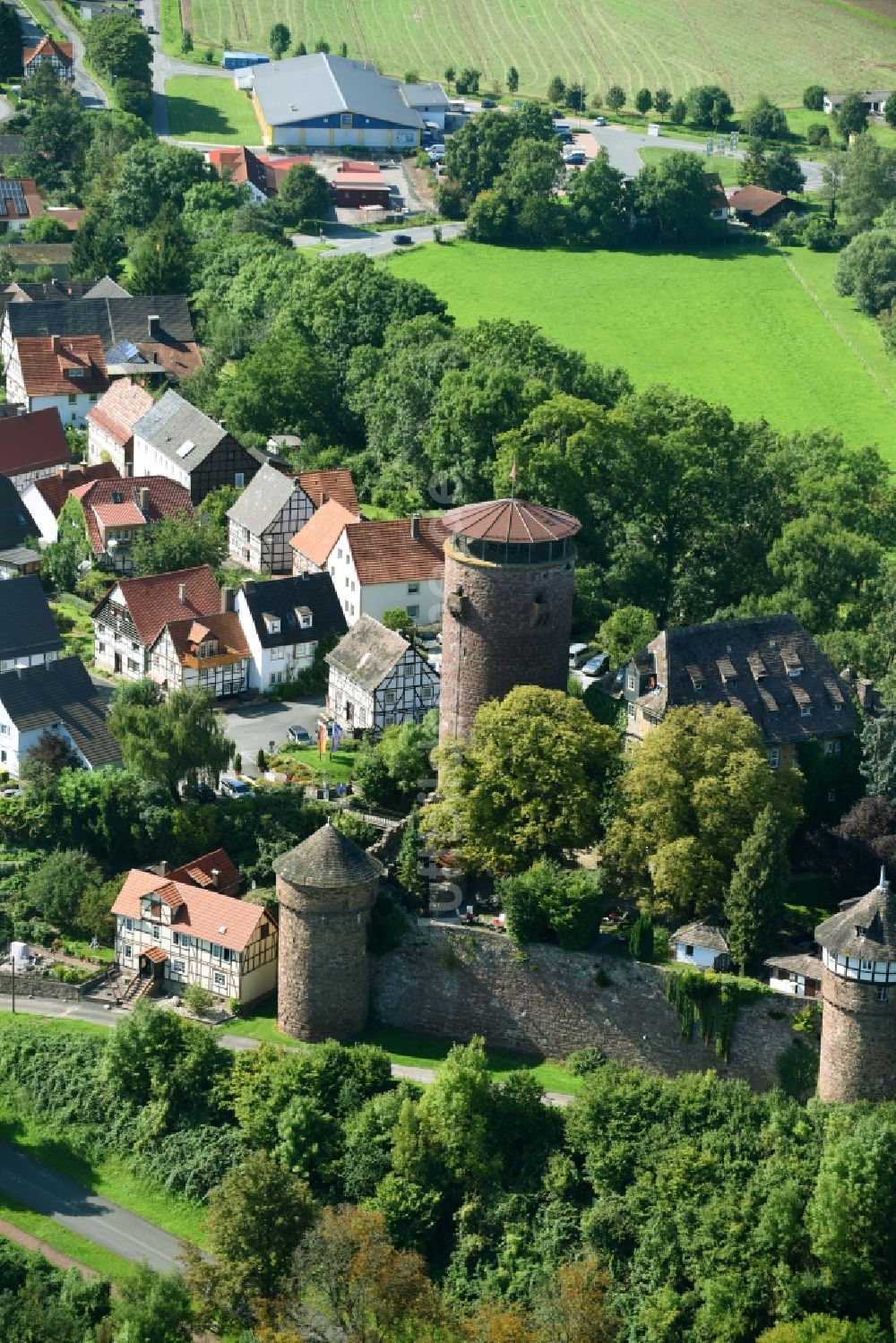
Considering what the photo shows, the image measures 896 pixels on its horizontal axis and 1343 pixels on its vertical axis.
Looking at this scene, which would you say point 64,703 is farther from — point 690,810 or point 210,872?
point 690,810

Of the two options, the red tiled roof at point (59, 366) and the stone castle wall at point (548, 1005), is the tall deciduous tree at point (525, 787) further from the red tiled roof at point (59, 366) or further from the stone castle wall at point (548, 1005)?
the red tiled roof at point (59, 366)

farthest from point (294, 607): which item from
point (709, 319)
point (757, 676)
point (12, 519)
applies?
point (709, 319)

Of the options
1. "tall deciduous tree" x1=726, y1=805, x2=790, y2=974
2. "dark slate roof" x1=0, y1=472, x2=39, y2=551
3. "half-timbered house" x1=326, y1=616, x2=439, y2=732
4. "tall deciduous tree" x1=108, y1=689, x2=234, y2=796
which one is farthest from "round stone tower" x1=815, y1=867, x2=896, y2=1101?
"dark slate roof" x1=0, y1=472, x2=39, y2=551

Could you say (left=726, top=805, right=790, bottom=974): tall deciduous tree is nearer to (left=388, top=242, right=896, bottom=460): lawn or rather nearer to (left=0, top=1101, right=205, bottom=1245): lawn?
(left=0, top=1101, right=205, bottom=1245): lawn

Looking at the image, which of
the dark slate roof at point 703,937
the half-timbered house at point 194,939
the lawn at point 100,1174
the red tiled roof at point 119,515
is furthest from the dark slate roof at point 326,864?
the red tiled roof at point 119,515

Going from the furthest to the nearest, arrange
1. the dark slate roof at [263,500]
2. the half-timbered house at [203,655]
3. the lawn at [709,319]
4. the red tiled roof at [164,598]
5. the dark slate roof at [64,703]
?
the lawn at [709,319], the dark slate roof at [263,500], the red tiled roof at [164,598], the half-timbered house at [203,655], the dark slate roof at [64,703]

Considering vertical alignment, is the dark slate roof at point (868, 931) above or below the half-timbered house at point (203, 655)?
above
